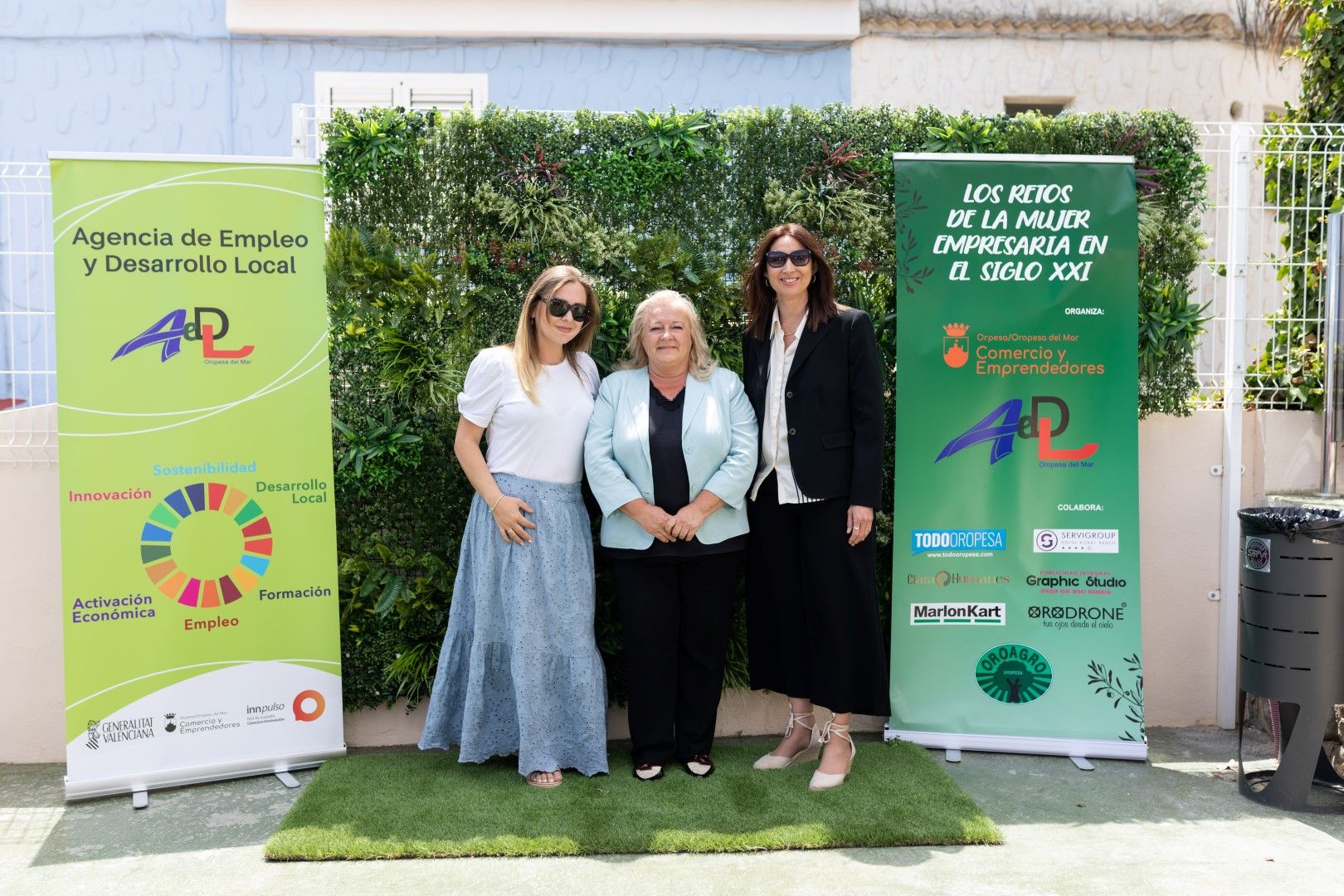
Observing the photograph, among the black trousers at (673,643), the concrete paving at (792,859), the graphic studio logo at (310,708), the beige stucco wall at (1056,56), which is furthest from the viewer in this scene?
the beige stucco wall at (1056,56)

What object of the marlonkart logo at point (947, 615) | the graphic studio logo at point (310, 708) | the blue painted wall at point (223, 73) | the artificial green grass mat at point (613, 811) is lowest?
→ the artificial green grass mat at point (613, 811)

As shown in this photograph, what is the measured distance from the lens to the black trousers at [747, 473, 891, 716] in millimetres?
3789

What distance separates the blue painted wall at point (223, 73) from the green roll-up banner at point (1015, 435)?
127 inches

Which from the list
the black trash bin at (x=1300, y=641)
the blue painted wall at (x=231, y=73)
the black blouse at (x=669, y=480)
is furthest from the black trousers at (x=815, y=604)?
the blue painted wall at (x=231, y=73)

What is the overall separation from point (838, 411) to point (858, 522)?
0.40 m

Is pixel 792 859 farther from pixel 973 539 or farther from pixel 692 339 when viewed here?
pixel 692 339

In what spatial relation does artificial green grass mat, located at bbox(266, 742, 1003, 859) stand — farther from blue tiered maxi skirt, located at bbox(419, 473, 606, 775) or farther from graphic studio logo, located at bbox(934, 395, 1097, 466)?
graphic studio logo, located at bbox(934, 395, 1097, 466)

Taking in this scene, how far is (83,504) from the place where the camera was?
3820 millimetres

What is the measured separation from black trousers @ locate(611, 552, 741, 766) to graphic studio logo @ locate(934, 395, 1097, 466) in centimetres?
107

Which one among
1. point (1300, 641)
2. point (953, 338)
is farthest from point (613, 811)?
point (1300, 641)

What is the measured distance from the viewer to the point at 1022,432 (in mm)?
4184

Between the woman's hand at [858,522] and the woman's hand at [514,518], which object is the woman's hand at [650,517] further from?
the woman's hand at [858,522]

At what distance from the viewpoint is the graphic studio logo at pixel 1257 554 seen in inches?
148

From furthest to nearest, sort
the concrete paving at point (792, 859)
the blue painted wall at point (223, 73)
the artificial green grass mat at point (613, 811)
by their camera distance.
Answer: the blue painted wall at point (223, 73) → the artificial green grass mat at point (613, 811) → the concrete paving at point (792, 859)
